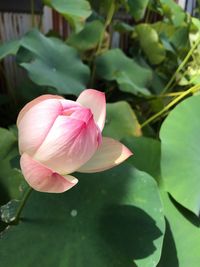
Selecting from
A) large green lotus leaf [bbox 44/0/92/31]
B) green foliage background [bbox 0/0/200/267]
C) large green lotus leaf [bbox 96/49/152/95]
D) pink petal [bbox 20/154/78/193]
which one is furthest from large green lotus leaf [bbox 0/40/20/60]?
pink petal [bbox 20/154/78/193]

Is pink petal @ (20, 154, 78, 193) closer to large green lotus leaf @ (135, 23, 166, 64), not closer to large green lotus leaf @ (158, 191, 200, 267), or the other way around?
large green lotus leaf @ (158, 191, 200, 267)

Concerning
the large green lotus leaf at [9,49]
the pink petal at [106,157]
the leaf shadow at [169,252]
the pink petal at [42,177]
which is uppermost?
the pink petal at [42,177]

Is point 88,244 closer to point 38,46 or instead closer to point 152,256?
point 152,256

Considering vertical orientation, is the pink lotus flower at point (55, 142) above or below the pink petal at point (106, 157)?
above

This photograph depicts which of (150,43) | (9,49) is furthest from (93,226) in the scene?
(150,43)

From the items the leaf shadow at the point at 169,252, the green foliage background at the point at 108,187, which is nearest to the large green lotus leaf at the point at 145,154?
the green foliage background at the point at 108,187

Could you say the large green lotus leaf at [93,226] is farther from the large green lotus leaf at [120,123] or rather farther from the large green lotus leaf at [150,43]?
the large green lotus leaf at [150,43]

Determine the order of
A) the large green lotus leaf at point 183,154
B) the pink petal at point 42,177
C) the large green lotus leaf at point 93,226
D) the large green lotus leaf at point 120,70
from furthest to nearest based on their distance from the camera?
the large green lotus leaf at point 120,70, the large green lotus leaf at point 183,154, the large green lotus leaf at point 93,226, the pink petal at point 42,177
